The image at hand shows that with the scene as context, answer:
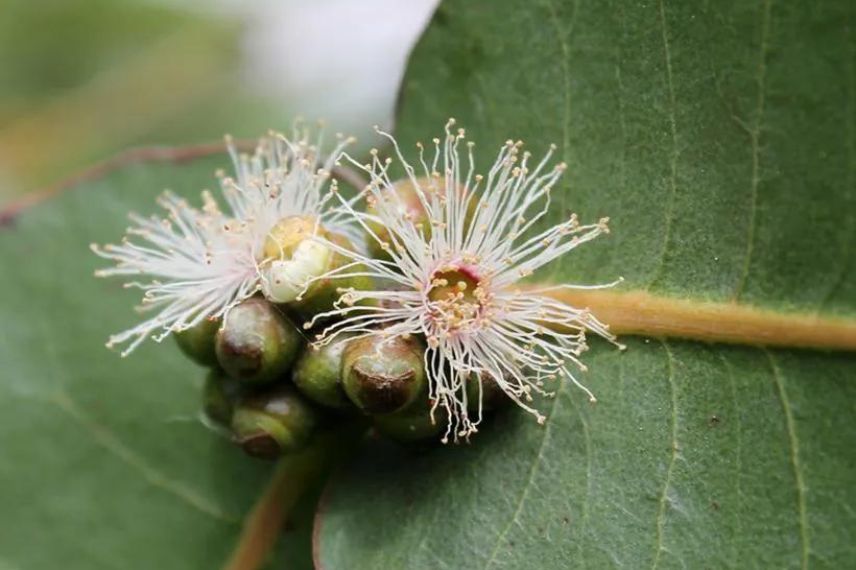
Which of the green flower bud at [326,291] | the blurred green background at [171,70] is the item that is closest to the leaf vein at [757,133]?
the green flower bud at [326,291]

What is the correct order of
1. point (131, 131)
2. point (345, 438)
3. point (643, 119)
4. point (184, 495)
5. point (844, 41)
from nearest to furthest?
1. point (844, 41)
2. point (643, 119)
3. point (345, 438)
4. point (184, 495)
5. point (131, 131)

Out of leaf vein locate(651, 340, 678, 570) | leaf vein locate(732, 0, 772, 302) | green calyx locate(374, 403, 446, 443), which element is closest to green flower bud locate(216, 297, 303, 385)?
green calyx locate(374, 403, 446, 443)

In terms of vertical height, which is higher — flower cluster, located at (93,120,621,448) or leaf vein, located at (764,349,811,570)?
flower cluster, located at (93,120,621,448)

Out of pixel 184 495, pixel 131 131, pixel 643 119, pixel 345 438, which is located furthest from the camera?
pixel 131 131

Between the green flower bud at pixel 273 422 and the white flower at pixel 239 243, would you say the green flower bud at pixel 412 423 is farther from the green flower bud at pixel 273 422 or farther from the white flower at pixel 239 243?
the white flower at pixel 239 243

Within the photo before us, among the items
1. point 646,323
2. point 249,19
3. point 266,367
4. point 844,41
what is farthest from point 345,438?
point 249,19

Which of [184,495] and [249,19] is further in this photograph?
[249,19]

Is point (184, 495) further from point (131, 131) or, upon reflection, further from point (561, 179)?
point (131, 131)

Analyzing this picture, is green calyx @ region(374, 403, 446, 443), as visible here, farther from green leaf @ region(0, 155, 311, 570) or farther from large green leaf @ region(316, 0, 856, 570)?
green leaf @ region(0, 155, 311, 570)
